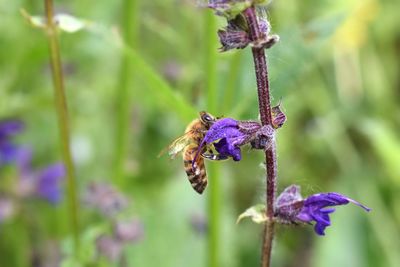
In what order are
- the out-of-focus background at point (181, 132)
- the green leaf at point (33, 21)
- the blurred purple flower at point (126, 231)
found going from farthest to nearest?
the out-of-focus background at point (181, 132)
the blurred purple flower at point (126, 231)
the green leaf at point (33, 21)

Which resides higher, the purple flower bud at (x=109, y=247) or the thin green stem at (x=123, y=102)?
the thin green stem at (x=123, y=102)

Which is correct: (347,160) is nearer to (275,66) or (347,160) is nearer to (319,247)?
(319,247)

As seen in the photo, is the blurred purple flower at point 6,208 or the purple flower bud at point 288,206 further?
the blurred purple flower at point 6,208

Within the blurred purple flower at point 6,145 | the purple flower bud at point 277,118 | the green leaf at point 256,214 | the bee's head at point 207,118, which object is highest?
the blurred purple flower at point 6,145

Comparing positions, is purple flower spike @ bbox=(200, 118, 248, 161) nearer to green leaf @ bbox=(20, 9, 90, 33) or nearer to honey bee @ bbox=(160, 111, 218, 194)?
honey bee @ bbox=(160, 111, 218, 194)

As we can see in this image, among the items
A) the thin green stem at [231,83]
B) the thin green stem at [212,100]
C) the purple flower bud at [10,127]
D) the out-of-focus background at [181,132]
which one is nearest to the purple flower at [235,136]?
the out-of-focus background at [181,132]

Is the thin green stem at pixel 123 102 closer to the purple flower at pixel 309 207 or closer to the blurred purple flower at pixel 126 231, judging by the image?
the blurred purple flower at pixel 126 231
